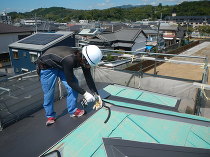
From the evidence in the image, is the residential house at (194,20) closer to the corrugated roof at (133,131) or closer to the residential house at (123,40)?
the residential house at (123,40)

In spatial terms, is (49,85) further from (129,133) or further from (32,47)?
(32,47)

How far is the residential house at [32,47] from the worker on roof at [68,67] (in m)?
12.2

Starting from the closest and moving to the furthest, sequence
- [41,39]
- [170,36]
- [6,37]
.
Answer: [41,39] < [6,37] < [170,36]

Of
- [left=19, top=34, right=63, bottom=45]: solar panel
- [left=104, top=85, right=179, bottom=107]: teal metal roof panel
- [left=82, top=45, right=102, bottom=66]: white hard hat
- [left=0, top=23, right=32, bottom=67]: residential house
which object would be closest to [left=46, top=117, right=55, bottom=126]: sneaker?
[left=82, top=45, right=102, bottom=66]: white hard hat

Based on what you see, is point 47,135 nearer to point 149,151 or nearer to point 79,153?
point 79,153

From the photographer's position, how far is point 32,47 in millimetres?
15062

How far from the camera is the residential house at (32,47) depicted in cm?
1497

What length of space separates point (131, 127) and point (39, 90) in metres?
2.30

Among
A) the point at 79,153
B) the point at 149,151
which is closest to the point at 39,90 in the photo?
the point at 79,153

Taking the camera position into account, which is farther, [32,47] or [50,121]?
[32,47]

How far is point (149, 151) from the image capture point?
6.28ft

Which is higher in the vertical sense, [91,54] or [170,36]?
[170,36]

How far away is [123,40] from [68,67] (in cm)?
2228

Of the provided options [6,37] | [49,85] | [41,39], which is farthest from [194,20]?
[49,85]
